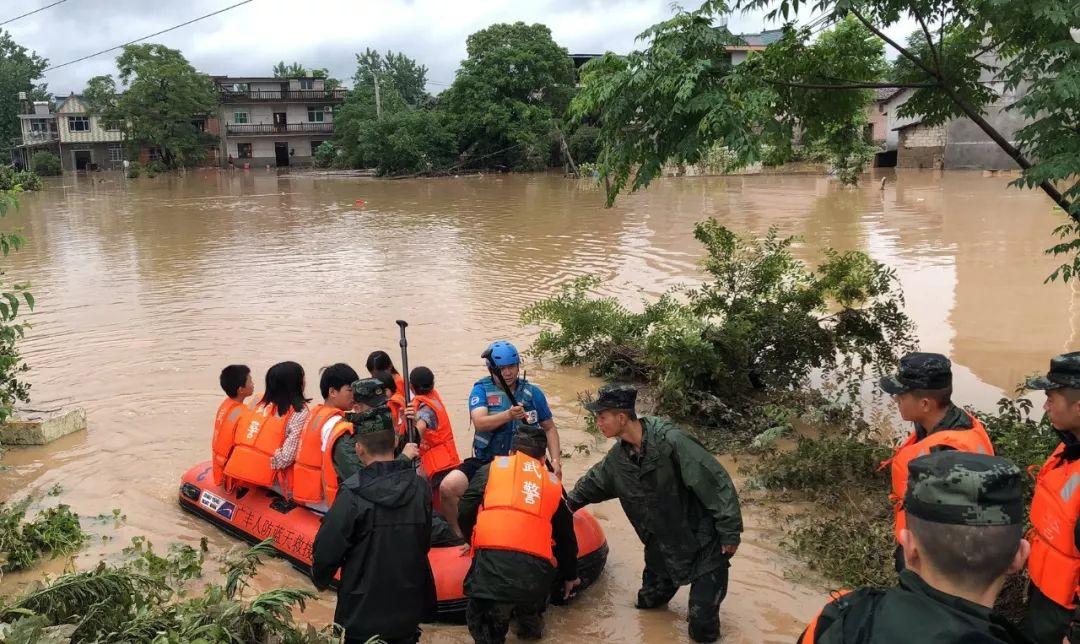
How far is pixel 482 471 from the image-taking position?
4.55 metres

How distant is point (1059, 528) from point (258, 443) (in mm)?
4975

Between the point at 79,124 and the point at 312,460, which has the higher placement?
the point at 79,124

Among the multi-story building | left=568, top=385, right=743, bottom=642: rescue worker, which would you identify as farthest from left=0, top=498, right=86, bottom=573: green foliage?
the multi-story building

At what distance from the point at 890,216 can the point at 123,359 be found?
20.9 meters

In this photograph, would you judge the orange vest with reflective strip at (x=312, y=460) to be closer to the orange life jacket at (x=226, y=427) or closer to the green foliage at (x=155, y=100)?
the orange life jacket at (x=226, y=427)

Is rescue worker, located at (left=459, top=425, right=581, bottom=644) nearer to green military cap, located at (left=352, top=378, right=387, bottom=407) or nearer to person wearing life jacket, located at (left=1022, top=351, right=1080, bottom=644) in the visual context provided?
green military cap, located at (left=352, top=378, right=387, bottom=407)

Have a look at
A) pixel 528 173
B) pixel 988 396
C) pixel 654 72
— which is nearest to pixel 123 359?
pixel 654 72

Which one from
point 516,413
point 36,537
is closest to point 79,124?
point 36,537

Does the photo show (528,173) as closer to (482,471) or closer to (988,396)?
(988,396)

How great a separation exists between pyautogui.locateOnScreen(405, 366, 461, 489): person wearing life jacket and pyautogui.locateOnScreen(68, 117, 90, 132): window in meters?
71.2

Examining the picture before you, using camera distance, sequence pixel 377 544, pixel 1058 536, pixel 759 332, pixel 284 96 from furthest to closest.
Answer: pixel 284 96 < pixel 759 332 < pixel 377 544 < pixel 1058 536

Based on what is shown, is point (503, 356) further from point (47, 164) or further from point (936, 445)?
point (47, 164)

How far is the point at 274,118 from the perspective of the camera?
63.7 meters

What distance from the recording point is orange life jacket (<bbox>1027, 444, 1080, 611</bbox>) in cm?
295
